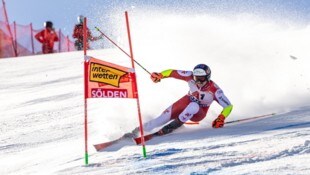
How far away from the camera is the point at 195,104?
6789 millimetres

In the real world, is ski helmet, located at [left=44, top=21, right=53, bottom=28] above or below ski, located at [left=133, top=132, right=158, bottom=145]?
above

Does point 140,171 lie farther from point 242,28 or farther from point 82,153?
point 242,28

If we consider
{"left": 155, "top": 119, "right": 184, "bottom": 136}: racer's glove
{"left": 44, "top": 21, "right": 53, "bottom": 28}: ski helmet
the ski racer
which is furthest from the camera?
{"left": 44, "top": 21, "right": 53, "bottom": 28}: ski helmet

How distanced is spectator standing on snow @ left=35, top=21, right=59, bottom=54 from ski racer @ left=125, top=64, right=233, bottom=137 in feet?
34.3

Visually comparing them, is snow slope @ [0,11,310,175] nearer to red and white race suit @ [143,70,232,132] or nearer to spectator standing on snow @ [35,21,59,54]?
red and white race suit @ [143,70,232,132]

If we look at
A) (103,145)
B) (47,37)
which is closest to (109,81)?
(103,145)

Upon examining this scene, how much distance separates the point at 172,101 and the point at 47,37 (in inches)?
369

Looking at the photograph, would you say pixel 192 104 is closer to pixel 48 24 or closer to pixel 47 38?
pixel 48 24

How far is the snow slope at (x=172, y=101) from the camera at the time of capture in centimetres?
511

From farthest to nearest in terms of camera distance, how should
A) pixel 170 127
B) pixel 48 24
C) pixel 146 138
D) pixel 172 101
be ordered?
pixel 48 24 < pixel 172 101 < pixel 170 127 < pixel 146 138

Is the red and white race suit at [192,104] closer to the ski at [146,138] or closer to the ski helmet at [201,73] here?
the ski helmet at [201,73]

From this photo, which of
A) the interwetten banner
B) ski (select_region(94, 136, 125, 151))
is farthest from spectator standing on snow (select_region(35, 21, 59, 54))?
the interwetten banner

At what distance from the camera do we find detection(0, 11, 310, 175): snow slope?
511 cm

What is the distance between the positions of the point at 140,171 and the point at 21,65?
1179cm
